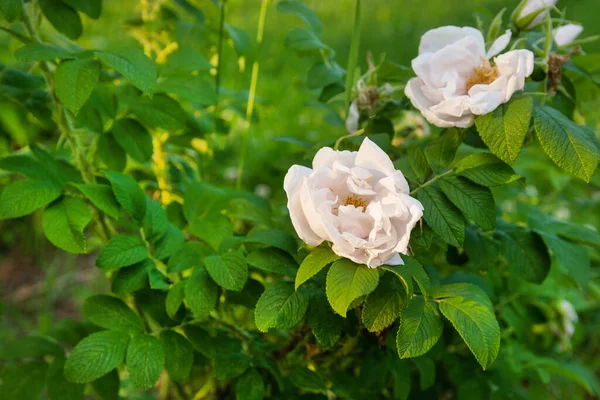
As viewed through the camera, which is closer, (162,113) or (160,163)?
(162,113)

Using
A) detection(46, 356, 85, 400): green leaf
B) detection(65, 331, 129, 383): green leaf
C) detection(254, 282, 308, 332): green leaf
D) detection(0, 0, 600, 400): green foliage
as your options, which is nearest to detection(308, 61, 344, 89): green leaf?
detection(0, 0, 600, 400): green foliage

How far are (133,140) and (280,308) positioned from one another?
50cm

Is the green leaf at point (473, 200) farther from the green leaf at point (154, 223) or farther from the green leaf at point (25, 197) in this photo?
the green leaf at point (25, 197)

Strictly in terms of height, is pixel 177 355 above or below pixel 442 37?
below

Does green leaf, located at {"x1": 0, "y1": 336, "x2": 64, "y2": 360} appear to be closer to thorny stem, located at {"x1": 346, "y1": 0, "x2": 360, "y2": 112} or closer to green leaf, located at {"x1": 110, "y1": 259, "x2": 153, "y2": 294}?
green leaf, located at {"x1": 110, "y1": 259, "x2": 153, "y2": 294}

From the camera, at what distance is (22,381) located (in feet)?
3.59

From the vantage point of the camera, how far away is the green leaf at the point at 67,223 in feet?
2.96

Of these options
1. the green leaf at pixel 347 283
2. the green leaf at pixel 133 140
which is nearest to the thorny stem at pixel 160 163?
the green leaf at pixel 133 140

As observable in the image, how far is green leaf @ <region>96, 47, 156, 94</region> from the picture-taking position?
0.92 m

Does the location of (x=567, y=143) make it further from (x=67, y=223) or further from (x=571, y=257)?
(x=67, y=223)

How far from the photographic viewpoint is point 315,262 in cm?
76

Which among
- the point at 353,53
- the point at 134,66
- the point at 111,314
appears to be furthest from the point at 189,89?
the point at 111,314

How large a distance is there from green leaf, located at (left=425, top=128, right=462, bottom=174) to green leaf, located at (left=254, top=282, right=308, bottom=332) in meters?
0.27

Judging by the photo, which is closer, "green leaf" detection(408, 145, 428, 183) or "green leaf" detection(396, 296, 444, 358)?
"green leaf" detection(396, 296, 444, 358)
